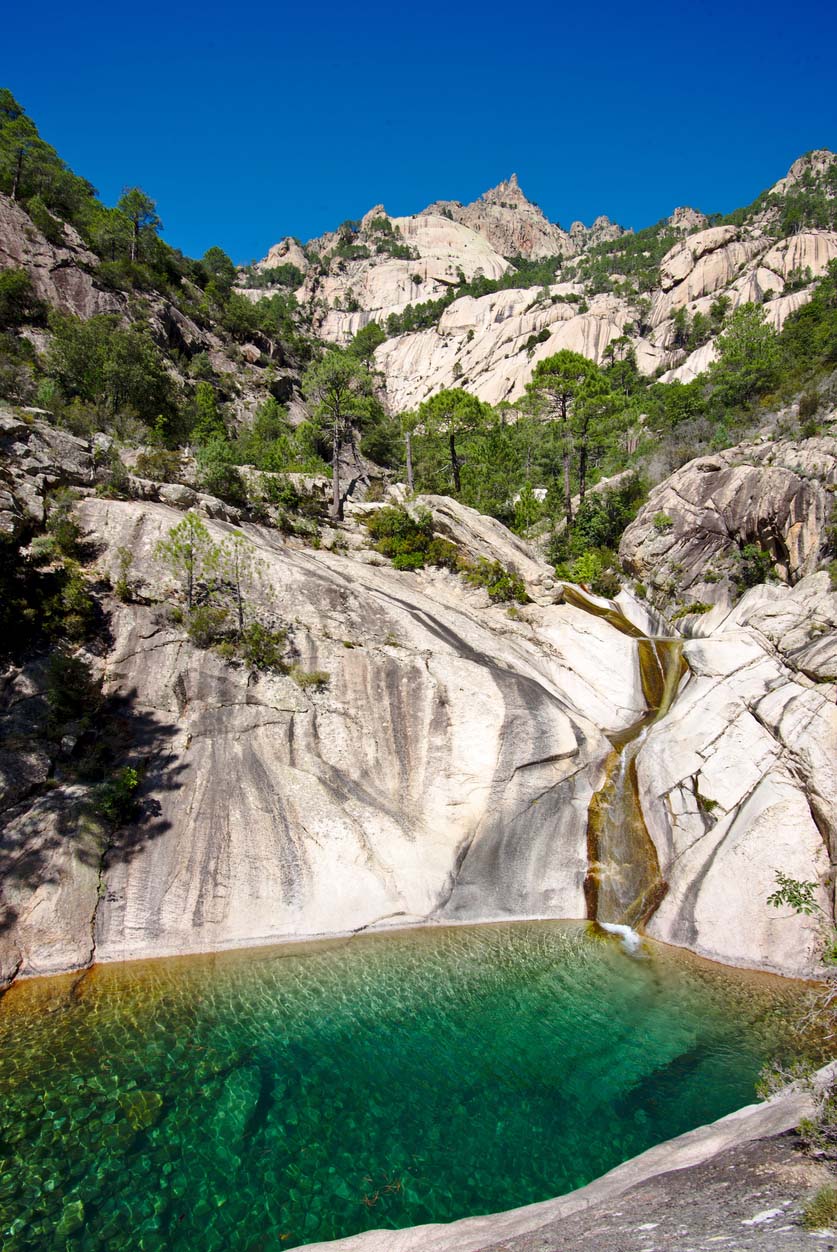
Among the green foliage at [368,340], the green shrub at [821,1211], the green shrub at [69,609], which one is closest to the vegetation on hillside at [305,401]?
the green shrub at [69,609]

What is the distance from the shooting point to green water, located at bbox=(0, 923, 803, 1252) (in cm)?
782

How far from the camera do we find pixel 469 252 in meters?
156

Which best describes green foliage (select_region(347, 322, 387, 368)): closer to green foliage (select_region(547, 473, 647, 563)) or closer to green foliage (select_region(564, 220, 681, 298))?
green foliage (select_region(564, 220, 681, 298))

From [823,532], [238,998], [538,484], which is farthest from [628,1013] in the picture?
[538,484]

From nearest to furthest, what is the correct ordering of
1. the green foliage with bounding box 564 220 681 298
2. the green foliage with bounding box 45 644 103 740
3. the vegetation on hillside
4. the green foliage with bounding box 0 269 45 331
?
the green foliage with bounding box 45 644 103 740
the vegetation on hillside
the green foliage with bounding box 0 269 45 331
the green foliage with bounding box 564 220 681 298

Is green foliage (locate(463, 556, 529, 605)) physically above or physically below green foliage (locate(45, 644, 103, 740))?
above

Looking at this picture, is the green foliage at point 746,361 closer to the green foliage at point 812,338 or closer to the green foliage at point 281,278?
the green foliage at point 812,338

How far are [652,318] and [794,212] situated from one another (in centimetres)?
2935

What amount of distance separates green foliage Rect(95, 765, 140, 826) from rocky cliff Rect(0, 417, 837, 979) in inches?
10.3

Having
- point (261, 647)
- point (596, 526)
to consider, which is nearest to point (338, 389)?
point (596, 526)

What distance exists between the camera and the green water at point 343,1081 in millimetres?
7820

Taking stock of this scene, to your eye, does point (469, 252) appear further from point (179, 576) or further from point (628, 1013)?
point (628, 1013)

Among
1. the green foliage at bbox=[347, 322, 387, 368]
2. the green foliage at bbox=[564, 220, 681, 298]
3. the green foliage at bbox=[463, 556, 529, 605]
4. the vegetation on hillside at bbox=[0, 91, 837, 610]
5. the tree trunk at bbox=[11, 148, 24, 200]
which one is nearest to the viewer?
the green foliage at bbox=[463, 556, 529, 605]

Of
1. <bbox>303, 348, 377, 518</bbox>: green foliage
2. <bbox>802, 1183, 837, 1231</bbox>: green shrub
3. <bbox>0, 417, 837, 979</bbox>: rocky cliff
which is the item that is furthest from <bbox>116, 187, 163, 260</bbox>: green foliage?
<bbox>802, 1183, 837, 1231</bbox>: green shrub
